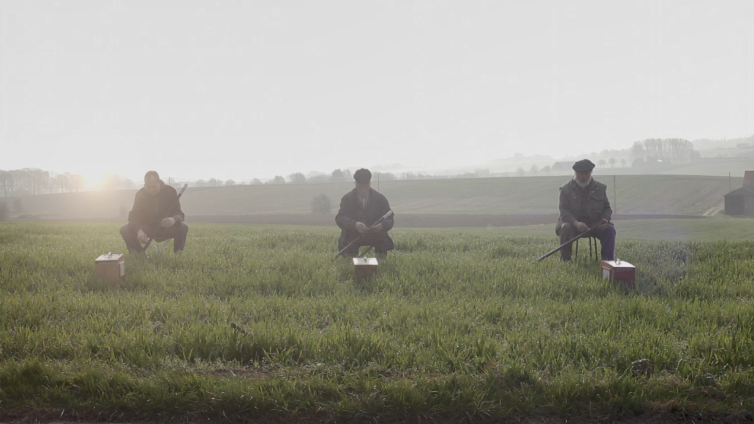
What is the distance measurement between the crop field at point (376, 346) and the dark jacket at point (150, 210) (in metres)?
2.42

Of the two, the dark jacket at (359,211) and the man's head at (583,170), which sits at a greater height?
the man's head at (583,170)

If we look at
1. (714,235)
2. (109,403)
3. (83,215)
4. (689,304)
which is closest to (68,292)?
(109,403)

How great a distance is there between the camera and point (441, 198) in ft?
304

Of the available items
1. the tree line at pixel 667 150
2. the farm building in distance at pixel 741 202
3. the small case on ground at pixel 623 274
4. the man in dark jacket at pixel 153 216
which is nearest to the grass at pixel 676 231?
the man in dark jacket at pixel 153 216

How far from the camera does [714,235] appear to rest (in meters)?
30.1

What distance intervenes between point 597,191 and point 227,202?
9030cm

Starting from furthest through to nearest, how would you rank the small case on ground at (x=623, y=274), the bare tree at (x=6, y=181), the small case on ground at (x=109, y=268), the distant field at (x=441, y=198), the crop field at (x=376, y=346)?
the bare tree at (x=6, y=181)
the distant field at (x=441, y=198)
the small case on ground at (x=109, y=268)
the small case on ground at (x=623, y=274)
the crop field at (x=376, y=346)

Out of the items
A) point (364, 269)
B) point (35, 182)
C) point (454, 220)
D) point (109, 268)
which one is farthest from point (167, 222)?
point (35, 182)

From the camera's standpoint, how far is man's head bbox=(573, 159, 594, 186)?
31.6 ft

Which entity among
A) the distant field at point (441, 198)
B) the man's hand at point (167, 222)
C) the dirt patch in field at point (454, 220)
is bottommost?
the dirt patch in field at point (454, 220)

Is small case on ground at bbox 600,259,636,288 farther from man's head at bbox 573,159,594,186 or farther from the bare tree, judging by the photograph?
the bare tree

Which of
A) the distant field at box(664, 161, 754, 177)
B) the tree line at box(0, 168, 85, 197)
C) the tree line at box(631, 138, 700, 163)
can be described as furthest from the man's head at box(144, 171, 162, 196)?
the tree line at box(631, 138, 700, 163)

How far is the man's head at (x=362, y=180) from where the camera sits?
10.1 metres

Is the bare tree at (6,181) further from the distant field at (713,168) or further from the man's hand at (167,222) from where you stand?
the distant field at (713,168)
